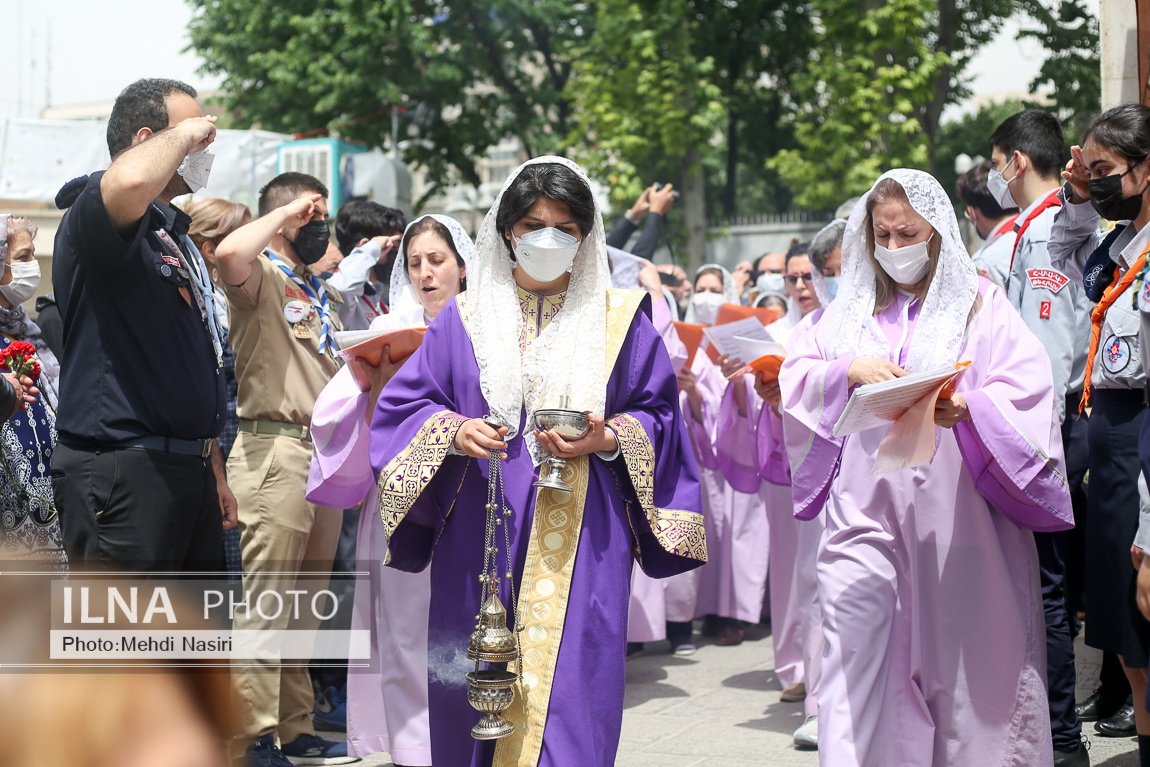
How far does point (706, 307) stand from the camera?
802 cm

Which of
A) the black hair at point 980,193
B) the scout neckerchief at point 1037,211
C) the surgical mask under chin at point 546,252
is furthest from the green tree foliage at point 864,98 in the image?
the surgical mask under chin at point 546,252

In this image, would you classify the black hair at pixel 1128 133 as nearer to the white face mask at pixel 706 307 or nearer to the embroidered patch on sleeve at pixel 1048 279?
the embroidered patch on sleeve at pixel 1048 279

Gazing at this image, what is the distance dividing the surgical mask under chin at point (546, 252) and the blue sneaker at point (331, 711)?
2.98 metres

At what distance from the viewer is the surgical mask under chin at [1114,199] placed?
3.56 metres

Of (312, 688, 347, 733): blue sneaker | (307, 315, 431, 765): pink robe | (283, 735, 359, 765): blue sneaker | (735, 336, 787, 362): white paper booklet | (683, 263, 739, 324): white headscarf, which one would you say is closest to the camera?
(307, 315, 431, 765): pink robe

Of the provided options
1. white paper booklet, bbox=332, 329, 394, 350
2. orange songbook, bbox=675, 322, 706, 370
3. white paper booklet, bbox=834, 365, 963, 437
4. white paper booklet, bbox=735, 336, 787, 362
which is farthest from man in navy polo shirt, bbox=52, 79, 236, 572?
orange songbook, bbox=675, 322, 706, 370

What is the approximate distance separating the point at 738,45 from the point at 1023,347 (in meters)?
22.5

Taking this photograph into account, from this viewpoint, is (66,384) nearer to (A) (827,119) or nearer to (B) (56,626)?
(B) (56,626)

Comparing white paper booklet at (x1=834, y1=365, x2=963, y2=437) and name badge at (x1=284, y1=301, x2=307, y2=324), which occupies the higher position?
name badge at (x1=284, y1=301, x2=307, y2=324)

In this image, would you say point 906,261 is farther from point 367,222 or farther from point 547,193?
point 367,222

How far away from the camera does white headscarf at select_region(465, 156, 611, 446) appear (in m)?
3.21

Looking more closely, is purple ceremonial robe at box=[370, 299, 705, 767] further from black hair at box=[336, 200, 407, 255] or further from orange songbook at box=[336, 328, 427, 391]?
black hair at box=[336, 200, 407, 255]

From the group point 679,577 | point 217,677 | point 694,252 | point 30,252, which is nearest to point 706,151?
point 694,252

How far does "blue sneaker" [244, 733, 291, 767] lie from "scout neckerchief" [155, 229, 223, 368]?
5.62 feet
